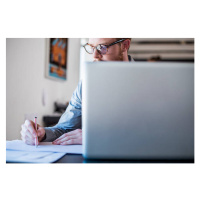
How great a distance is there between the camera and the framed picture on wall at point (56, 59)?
2.93m

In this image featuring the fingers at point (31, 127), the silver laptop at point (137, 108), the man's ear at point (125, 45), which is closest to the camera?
the silver laptop at point (137, 108)

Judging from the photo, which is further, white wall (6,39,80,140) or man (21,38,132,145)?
white wall (6,39,80,140)

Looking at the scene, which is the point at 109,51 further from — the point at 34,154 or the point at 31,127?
the point at 34,154

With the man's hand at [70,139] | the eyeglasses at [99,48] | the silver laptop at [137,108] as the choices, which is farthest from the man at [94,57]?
the silver laptop at [137,108]

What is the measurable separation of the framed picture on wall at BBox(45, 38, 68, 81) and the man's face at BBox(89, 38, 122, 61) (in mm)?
1648

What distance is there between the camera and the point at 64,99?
12.4ft

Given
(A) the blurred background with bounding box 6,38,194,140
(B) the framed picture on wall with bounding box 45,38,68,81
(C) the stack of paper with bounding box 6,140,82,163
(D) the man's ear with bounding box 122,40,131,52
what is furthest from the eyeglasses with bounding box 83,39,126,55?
(B) the framed picture on wall with bounding box 45,38,68,81

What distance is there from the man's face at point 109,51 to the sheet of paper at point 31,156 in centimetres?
76

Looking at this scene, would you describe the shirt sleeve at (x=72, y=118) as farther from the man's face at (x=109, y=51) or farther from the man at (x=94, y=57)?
the man's face at (x=109, y=51)

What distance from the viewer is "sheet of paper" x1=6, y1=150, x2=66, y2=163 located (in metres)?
0.64

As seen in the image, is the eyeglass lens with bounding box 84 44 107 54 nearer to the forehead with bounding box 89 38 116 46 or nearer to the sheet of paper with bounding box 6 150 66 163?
the forehead with bounding box 89 38 116 46

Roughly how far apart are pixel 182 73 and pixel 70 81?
3536 mm
